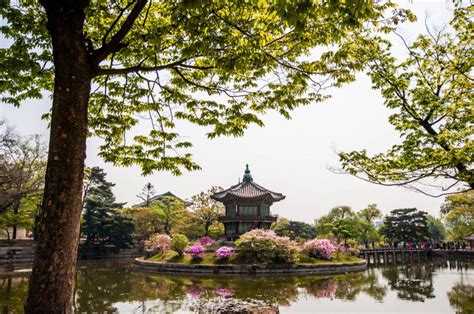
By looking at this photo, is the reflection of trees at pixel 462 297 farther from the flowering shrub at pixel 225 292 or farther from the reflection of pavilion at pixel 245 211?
the reflection of pavilion at pixel 245 211

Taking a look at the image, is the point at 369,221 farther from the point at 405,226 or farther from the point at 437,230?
→ the point at 437,230

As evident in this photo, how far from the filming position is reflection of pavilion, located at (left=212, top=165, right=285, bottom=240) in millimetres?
34344

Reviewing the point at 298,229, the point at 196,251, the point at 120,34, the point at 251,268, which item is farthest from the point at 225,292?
the point at 298,229

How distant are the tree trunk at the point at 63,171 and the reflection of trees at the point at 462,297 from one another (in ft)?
40.3

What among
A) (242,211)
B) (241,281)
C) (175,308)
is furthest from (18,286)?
(242,211)

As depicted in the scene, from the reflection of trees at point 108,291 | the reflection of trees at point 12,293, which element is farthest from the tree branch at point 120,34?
the reflection of trees at point 12,293

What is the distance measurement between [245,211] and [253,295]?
839 inches

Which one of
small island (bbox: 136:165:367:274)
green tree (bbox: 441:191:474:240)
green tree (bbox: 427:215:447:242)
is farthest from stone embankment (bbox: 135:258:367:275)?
green tree (bbox: 427:215:447:242)

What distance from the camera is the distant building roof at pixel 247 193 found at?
114 ft

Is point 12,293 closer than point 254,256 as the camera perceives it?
Yes

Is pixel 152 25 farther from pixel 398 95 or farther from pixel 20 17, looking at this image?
pixel 398 95

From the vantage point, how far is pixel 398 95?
295 inches

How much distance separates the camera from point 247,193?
3575 centimetres

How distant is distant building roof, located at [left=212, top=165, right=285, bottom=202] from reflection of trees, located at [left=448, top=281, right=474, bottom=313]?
19405 millimetres
